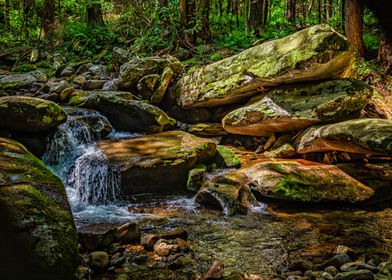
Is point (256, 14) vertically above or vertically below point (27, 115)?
above

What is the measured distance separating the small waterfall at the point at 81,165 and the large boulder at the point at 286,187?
2066 millimetres

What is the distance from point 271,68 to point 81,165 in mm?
5380

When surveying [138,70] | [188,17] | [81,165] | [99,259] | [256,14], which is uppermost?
[256,14]

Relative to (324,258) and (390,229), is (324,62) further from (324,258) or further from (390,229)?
(324,258)

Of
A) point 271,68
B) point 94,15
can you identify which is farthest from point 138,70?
point 94,15

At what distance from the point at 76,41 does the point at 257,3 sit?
9.53 m

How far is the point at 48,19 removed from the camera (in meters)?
18.8

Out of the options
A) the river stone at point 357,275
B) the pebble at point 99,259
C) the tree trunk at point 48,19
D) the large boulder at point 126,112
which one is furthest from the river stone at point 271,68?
the tree trunk at point 48,19

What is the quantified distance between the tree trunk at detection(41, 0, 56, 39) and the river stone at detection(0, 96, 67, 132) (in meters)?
11.7

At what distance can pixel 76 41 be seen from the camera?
703 inches

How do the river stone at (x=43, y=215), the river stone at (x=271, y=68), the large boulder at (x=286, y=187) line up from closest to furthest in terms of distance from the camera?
the river stone at (x=43, y=215)
the large boulder at (x=286, y=187)
the river stone at (x=271, y=68)

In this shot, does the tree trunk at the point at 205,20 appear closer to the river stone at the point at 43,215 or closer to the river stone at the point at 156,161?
the river stone at the point at 156,161

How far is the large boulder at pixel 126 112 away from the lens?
10523mm

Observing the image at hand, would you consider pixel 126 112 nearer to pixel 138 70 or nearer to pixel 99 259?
pixel 138 70
